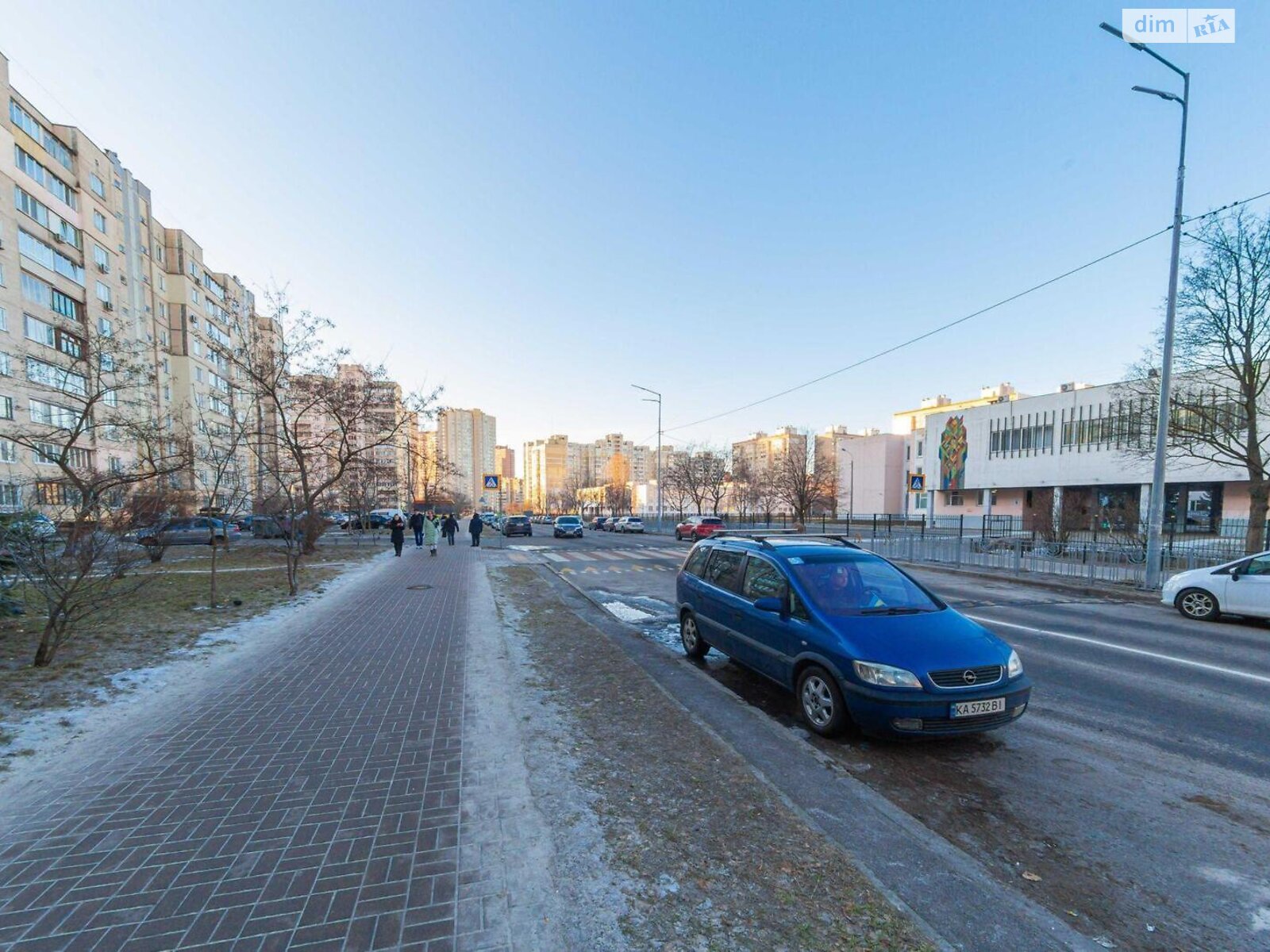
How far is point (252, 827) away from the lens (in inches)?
121

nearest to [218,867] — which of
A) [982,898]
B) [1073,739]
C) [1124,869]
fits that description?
[982,898]

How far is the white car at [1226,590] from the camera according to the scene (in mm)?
8766

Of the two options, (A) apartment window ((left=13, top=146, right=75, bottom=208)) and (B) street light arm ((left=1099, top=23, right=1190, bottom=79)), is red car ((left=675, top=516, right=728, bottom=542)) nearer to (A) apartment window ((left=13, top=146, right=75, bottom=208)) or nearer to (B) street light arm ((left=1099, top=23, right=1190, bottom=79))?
(B) street light arm ((left=1099, top=23, right=1190, bottom=79))

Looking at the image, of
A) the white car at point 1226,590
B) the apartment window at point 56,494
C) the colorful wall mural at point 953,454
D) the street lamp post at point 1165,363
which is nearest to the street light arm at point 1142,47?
the street lamp post at point 1165,363

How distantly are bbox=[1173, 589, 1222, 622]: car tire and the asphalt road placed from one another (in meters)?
1.61

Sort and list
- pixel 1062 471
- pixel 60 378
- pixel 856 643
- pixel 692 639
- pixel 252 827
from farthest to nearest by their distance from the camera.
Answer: pixel 1062 471 < pixel 60 378 < pixel 692 639 < pixel 856 643 < pixel 252 827

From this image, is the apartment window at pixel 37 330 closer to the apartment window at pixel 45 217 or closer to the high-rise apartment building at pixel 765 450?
the apartment window at pixel 45 217

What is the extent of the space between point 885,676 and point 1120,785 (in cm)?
168

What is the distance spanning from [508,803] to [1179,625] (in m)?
11.5

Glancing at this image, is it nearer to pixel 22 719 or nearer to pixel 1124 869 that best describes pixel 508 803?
pixel 1124 869

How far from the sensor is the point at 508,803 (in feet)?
11.0

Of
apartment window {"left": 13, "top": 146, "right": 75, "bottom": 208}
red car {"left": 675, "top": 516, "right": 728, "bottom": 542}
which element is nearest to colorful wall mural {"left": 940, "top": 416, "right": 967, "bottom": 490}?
red car {"left": 675, "top": 516, "right": 728, "bottom": 542}

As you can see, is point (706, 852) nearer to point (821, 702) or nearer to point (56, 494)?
point (821, 702)

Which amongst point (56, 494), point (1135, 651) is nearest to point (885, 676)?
point (1135, 651)
